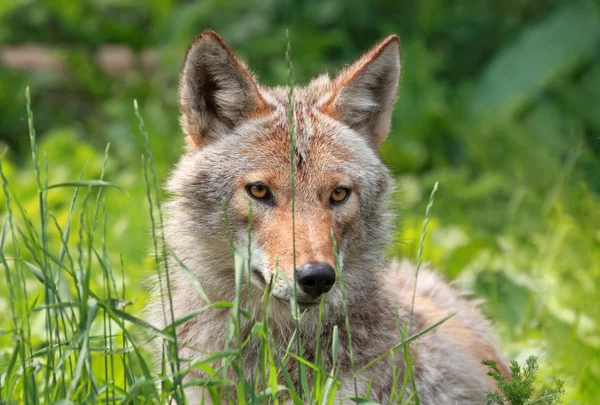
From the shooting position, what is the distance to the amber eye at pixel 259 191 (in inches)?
156

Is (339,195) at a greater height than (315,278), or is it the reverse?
(339,195)

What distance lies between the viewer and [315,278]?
350 cm

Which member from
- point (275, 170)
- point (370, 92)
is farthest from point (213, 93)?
point (370, 92)

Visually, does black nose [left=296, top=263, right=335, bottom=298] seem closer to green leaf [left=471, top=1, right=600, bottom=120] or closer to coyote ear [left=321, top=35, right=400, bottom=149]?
coyote ear [left=321, top=35, right=400, bottom=149]

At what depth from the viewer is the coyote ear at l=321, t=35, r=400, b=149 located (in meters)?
4.40

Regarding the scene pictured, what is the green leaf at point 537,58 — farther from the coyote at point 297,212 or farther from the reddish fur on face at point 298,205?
the reddish fur on face at point 298,205

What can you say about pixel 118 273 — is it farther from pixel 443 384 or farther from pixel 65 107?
pixel 65 107

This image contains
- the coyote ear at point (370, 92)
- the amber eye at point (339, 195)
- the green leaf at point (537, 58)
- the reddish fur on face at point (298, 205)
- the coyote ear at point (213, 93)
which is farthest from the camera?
the green leaf at point (537, 58)

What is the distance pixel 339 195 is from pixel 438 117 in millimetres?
5189

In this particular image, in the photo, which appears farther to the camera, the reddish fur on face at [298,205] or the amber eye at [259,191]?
the amber eye at [259,191]

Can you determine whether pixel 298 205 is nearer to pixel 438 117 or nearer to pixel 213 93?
pixel 213 93

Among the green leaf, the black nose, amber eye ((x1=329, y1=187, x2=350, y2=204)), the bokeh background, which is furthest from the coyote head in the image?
the green leaf

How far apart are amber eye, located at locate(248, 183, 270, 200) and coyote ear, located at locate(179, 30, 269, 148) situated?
497mm

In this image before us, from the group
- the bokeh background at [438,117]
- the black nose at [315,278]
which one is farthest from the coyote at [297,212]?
the bokeh background at [438,117]
